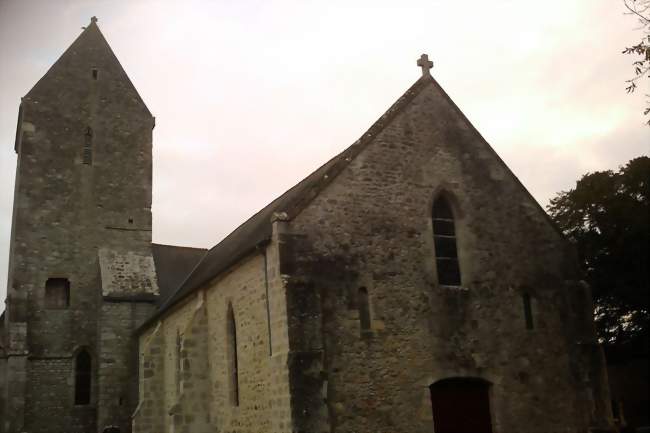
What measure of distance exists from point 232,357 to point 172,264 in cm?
1149

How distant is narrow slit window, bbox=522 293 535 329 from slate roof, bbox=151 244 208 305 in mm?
13884

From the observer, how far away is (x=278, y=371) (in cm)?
1291

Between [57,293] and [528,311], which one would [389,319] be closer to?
[528,311]

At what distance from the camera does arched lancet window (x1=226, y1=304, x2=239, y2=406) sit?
618 inches

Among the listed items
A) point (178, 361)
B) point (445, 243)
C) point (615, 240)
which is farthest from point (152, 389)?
point (615, 240)

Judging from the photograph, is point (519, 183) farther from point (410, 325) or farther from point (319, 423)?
point (319, 423)

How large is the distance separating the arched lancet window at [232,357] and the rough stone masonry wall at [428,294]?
3.67m

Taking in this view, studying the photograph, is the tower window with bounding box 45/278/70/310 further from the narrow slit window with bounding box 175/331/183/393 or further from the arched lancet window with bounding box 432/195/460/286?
the arched lancet window with bounding box 432/195/460/286

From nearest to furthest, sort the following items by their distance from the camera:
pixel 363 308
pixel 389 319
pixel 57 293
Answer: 1. pixel 363 308
2. pixel 389 319
3. pixel 57 293

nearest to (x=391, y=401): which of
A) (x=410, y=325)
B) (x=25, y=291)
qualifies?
(x=410, y=325)

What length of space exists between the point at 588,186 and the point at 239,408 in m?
20.0

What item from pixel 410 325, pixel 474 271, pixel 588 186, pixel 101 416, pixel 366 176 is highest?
pixel 588 186

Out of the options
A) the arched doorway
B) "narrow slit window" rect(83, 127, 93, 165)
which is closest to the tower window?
"narrow slit window" rect(83, 127, 93, 165)

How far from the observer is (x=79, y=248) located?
24766 millimetres
